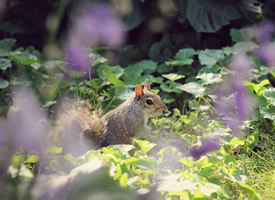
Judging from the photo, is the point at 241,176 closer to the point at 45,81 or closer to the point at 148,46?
the point at 45,81

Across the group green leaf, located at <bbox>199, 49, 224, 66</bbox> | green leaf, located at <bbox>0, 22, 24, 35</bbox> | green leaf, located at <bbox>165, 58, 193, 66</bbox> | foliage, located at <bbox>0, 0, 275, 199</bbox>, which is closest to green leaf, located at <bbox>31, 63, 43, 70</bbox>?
foliage, located at <bbox>0, 0, 275, 199</bbox>

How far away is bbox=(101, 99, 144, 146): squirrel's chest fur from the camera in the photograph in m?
2.97

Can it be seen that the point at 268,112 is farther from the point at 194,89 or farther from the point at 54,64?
the point at 54,64

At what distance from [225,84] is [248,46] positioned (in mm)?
595

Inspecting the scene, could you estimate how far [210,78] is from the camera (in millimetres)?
3543

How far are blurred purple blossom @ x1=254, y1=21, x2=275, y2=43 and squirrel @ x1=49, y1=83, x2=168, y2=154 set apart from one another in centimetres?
155

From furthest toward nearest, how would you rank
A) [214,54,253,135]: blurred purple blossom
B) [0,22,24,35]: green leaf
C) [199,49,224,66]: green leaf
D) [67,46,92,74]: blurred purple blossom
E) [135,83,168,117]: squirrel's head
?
[0,22,24,35]: green leaf → [199,49,224,66]: green leaf → [67,46,92,74]: blurred purple blossom → [214,54,253,135]: blurred purple blossom → [135,83,168,117]: squirrel's head

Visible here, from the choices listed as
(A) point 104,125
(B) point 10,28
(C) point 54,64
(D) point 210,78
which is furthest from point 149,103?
(B) point 10,28

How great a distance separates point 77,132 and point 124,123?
36 cm

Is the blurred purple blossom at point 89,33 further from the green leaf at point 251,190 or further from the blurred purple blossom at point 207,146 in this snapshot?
the green leaf at point 251,190

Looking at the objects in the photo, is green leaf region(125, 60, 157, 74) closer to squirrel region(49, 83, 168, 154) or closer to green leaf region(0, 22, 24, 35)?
squirrel region(49, 83, 168, 154)

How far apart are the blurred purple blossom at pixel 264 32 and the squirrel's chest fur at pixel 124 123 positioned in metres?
1.74

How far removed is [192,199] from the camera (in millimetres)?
2092

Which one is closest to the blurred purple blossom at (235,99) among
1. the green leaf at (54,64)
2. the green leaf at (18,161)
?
the green leaf at (54,64)
